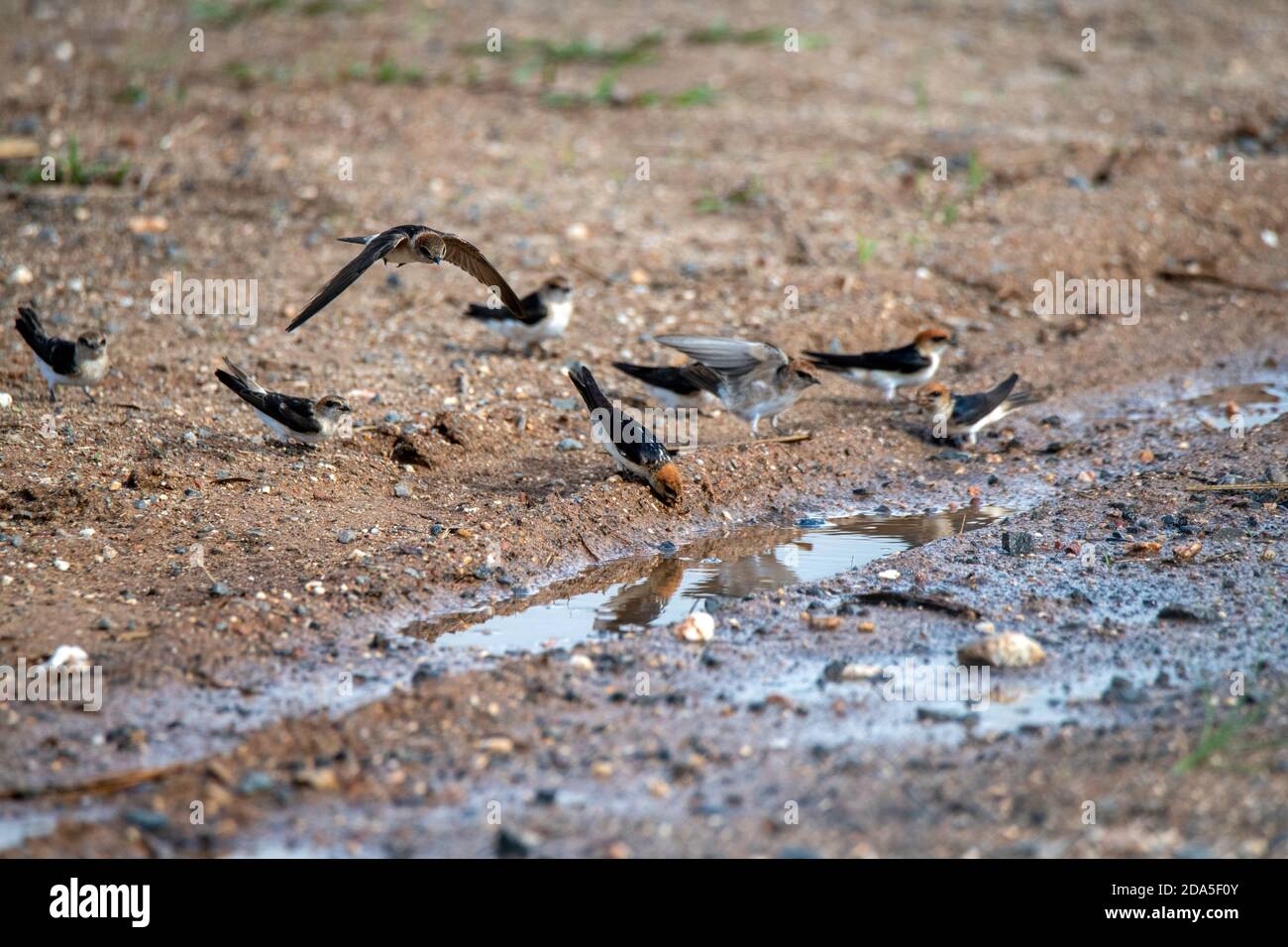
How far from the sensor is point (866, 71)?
13.8m

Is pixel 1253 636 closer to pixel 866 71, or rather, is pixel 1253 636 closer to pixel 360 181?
pixel 360 181

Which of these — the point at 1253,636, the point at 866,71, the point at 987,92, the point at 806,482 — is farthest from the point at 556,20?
the point at 1253,636

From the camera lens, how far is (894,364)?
7836 millimetres

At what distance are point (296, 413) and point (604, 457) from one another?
1.60 meters

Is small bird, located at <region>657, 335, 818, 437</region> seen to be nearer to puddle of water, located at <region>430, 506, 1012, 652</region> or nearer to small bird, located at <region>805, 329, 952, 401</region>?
small bird, located at <region>805, 329, 952, 401</region>

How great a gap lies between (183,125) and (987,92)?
761cm

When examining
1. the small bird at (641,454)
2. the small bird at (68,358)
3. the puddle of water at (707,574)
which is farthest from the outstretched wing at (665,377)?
the small bird at (68,358)

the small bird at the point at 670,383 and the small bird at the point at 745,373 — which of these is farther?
the small bird at the point at 670,383

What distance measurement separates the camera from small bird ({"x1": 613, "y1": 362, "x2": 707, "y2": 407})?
753 centimetres

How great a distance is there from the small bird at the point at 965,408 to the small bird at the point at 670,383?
1284 millimetres

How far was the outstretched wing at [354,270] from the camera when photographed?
19.1 feet

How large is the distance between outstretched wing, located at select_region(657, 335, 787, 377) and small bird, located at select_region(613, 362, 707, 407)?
6.6 inches
